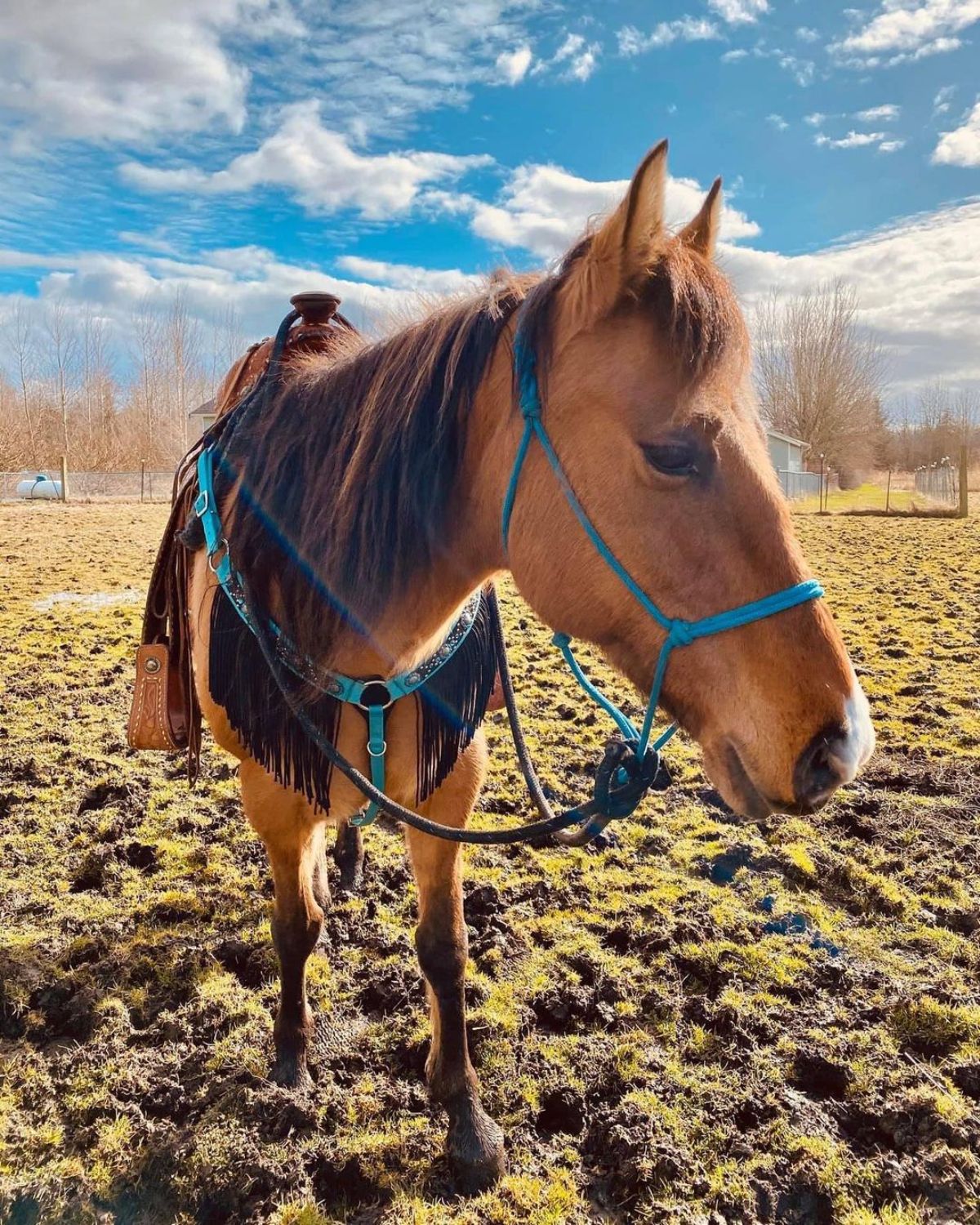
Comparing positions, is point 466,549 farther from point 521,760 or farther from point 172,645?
point 172,645

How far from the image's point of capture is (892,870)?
3293 mm

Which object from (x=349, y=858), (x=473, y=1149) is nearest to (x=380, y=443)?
(x=473, y=1149)

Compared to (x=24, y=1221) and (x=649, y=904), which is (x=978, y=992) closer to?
(x=649, y=904)

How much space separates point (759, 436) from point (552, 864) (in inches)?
96.5

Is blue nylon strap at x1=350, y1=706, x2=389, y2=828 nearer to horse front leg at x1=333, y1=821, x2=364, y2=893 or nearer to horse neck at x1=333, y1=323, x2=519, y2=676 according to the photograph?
horse neck at x1=333, y1=323, x2=519, y2=676

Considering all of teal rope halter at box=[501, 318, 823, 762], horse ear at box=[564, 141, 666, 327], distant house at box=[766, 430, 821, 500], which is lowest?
teal rope halter at box=[501, 318, 823, 762]

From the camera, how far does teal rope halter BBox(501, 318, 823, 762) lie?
1260mm

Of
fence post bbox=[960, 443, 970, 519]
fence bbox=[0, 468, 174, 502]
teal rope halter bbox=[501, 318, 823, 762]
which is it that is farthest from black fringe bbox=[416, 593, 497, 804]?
fence bbox=[0, 468, 174, 502]

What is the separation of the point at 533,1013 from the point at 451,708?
1.20 meters

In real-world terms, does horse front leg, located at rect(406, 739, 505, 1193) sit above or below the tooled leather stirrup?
below

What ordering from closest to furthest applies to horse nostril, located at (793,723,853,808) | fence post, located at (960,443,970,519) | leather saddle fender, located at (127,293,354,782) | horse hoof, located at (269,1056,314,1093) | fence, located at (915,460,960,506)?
1. horse nostril, located at (793,723,853,808)
2. horse hoof, located at (269,1056,314,1093)
3. leather saddle fender, located at (127,293,354,782)
4. fence post, located at (960,443,970,519)
5. fence, located at (915,460,960,506)

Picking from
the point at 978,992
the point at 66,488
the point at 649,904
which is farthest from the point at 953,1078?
the point at 66,488

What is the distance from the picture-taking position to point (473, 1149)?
78.5 inches

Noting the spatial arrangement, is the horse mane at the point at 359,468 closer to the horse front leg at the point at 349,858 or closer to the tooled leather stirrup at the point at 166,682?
the tooled leather stirrup at the point at 166,682
